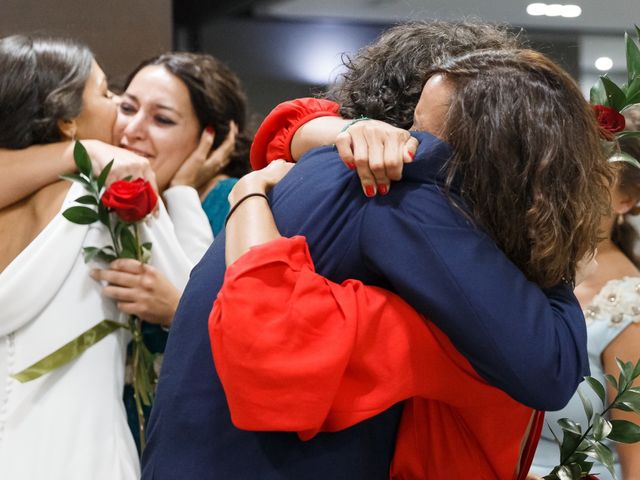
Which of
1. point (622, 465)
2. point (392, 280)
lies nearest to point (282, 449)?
point (392, 280)

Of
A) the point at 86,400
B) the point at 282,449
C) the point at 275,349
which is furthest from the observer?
the point at 86,400

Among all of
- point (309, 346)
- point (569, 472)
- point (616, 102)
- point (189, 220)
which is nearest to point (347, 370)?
point (309, 346)

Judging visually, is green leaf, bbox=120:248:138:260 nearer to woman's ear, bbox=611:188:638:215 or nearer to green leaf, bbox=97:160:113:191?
green leaf, bbox=97:160:113:191

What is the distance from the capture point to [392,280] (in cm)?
118

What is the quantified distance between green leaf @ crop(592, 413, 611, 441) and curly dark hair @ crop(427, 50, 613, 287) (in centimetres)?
47

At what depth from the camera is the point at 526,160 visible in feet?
3.87

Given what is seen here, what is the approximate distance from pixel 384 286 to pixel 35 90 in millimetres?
1077

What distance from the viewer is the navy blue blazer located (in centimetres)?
115

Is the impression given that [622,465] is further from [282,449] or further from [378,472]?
[282,449]

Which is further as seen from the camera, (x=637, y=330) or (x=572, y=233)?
(x=637, y=330)

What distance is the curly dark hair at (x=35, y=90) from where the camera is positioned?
6.61 feet

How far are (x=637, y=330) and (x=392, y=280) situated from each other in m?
1.07

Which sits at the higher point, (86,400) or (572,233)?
(572,233)

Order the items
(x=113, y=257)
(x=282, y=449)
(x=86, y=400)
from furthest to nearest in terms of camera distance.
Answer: (x=113, y=257)
(x=86, y=400)
(x=282, y=449)
